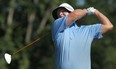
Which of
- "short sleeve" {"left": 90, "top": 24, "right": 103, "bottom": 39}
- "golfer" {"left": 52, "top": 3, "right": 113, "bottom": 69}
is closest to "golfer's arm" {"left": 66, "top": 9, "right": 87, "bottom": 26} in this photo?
"golfer" {"left": 52, "top": 3, "right": 113, "bottom": 69}

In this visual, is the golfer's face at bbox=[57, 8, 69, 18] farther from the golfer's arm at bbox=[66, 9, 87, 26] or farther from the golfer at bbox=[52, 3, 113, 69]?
the golfer's arm at bbox=[66, 9, 87, 26]

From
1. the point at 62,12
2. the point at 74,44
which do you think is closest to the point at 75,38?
the point at 74,44

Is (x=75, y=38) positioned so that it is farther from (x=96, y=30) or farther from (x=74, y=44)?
(x=96, y=30)

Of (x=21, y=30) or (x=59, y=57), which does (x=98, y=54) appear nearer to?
(x=21, y=30)

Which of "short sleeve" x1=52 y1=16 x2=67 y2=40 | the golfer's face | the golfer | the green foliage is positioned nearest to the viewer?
the golfer

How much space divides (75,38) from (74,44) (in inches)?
2.5

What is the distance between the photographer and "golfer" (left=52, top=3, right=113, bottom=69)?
646 centimetres

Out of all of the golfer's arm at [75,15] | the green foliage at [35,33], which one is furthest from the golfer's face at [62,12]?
the green foliage at [35,33]

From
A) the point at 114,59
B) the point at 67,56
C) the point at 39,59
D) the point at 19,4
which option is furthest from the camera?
the point at 39,59

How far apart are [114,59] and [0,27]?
6.40 metres

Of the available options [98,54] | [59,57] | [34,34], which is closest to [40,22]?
[34,34]

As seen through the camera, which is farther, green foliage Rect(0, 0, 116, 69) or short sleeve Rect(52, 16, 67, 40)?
green foliage Rect(0, 0, 116, 69)

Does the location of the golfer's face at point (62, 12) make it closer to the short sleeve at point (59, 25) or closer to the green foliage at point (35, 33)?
the short sleeve at point (59, 25)

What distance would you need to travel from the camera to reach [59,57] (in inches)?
259
